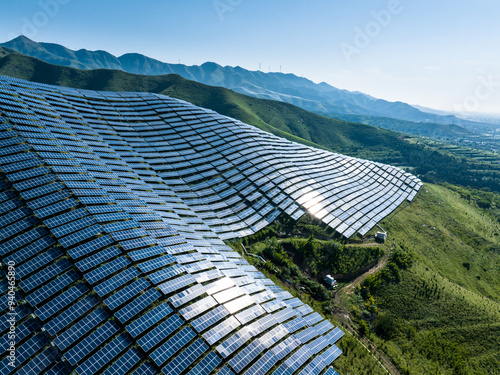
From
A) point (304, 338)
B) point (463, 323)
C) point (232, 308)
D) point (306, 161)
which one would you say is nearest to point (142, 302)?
point (232, 308)

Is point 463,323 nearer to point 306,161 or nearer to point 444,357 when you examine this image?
point 444,357

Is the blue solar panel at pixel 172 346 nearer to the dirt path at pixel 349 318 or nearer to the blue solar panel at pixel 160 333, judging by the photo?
the blue solar panel at pixel 160 333

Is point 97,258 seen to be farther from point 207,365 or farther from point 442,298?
point 442,298

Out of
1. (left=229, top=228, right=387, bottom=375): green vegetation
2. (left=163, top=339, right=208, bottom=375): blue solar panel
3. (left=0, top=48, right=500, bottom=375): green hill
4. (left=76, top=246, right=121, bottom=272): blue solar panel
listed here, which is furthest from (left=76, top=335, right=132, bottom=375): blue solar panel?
(left=229, top=228, right=387, bottom=375): green vegetation

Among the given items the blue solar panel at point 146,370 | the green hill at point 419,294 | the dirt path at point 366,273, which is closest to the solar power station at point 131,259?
the blue solar panel at point 146,370

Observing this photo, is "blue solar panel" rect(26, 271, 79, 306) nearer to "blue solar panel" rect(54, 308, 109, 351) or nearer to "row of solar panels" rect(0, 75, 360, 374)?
"row of solar panels" rect(0, 75, 360, 374)

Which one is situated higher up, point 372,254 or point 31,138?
point 31,138
